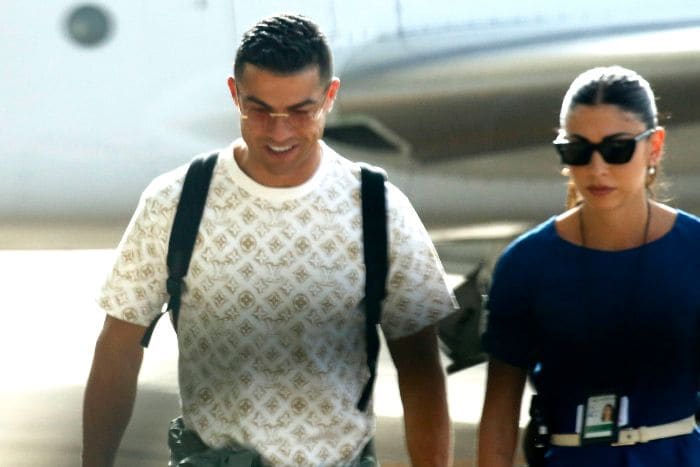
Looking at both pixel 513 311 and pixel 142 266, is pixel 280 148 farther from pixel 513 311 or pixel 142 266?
pixel 513 311

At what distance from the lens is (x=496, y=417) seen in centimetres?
296

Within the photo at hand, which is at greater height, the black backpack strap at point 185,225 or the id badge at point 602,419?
the black backpack strap at point 185,225

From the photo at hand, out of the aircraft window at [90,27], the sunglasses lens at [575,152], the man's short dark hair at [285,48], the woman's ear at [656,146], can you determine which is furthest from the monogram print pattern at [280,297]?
the aircraft window at [90,27]

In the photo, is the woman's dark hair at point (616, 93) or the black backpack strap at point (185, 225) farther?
the black backpack strap at point (185, 225)

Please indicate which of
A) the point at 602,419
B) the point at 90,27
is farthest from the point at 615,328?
the point at 90,27

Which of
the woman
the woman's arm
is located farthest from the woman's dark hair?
the woman's arm

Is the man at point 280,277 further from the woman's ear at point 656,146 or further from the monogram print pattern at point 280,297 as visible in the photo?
the woman's ear at point 656,146

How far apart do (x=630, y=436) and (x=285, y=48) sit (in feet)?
3.26

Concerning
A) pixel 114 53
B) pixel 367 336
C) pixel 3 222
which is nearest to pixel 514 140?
pixel 114 53

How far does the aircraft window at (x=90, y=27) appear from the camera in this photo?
7191mm

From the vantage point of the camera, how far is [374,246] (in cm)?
303

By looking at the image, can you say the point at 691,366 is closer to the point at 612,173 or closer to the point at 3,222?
the point at 612,173

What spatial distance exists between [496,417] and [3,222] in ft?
15.9

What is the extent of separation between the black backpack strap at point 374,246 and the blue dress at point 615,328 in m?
0.25
